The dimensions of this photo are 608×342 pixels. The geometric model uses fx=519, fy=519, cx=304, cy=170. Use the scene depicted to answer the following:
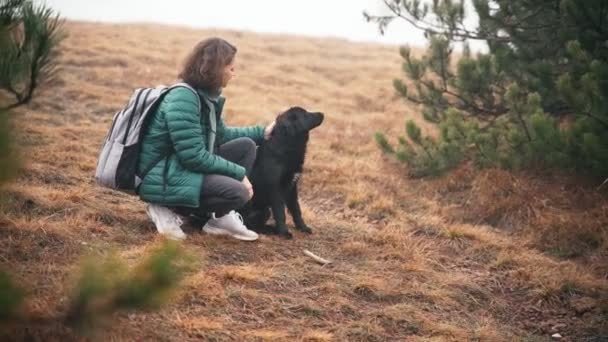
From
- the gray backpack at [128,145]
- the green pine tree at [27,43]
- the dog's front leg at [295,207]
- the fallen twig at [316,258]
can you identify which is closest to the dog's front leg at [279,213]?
the dog's front leg at [295,207]

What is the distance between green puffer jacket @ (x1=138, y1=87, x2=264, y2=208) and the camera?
11.4 ft

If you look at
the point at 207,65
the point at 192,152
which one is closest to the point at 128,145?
the point at 192,152

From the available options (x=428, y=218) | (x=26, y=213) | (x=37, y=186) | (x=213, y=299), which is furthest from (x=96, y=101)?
(x=213, y=299)

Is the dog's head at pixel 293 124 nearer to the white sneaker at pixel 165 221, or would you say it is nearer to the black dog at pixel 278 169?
the black dog at pixel 278 169

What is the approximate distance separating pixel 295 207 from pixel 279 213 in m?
0.28

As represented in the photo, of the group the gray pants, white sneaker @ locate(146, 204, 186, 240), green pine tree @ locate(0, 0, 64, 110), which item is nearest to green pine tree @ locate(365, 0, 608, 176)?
the gray pants

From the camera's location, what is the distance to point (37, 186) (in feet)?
14.5

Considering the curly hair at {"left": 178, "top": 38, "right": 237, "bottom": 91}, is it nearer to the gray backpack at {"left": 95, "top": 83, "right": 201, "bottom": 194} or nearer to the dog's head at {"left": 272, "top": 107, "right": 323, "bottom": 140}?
the gray backpack at {"left": 95, "top": 83, "right": 201, "bottom": 194}

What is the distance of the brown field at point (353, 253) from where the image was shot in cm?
297

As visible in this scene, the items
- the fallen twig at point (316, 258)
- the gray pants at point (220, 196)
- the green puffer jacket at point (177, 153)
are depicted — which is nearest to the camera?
the green puffer jacket at point (177, 153)

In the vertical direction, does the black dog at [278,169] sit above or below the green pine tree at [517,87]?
below

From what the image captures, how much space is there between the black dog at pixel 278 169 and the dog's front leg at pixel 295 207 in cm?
3

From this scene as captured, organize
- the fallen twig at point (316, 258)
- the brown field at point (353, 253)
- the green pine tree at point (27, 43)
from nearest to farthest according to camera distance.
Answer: the green pine tree at point (27, 43), the brown field at point (353, 253), the fallen twig at point (316, 258)

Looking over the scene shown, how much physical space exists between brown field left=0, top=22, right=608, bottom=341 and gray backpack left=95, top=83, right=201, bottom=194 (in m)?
0.45
